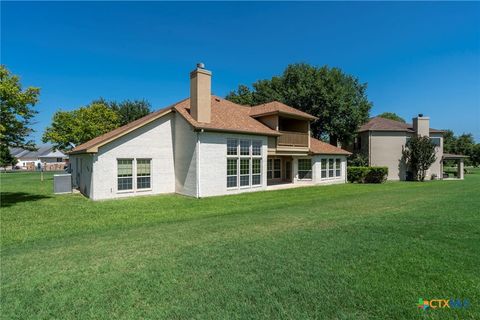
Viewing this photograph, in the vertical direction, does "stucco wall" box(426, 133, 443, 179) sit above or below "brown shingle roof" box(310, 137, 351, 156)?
below

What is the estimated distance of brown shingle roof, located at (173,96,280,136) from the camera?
15.9 meters

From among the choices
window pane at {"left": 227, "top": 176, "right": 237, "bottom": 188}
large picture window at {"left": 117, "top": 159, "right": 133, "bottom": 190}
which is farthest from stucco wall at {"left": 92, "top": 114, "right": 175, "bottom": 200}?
window pane at {"left": 227, "top": 176, "right": 237, "bottom": 188}

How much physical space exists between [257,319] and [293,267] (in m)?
1.76

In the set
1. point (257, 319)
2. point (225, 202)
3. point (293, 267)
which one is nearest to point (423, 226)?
point (293, 267)

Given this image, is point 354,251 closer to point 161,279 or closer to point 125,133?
point 161,279

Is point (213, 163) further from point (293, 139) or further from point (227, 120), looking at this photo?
point (293, 139)

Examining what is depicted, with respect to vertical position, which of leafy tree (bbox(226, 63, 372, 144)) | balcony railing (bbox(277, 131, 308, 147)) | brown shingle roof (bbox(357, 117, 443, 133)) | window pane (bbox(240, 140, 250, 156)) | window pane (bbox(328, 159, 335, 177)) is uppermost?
leafy tree (bbox(226, 63, 372, 144))

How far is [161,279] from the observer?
455 centimetres

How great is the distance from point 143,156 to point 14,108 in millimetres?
6246

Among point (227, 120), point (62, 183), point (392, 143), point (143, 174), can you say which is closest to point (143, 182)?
point (143, 174)

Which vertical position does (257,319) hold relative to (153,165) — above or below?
below

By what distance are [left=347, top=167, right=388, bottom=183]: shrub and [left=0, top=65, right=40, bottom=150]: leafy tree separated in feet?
86.2

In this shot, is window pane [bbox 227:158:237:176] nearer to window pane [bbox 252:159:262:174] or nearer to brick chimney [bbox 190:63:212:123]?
window pane [bbox 252:159:262:174]

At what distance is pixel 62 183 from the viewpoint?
1688 centimetres
